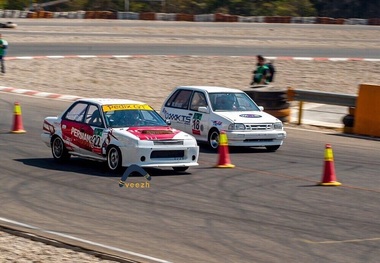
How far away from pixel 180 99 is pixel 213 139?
5.41 feet

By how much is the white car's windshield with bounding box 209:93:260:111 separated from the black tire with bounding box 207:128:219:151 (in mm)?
593

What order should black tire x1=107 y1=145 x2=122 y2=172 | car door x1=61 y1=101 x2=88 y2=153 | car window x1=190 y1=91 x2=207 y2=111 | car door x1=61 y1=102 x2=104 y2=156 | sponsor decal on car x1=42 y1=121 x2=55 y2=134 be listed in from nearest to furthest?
black tire x1=107 y1=145 x2=122 y2=172
car door x1=61 y1=102 x2=104 y2=156
car door x1=61 y1=101 x2=88 y2=153
sponsor decal on car x1=42 y1=121 x2=55 y2=134
car window x1=190 y1=91 x2=207 y2=111

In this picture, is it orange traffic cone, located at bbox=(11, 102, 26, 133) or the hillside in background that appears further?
the hillside in background

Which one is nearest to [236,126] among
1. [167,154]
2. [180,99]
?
[180,99]

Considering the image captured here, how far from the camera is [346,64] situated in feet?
123

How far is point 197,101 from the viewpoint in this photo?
61.0 feet

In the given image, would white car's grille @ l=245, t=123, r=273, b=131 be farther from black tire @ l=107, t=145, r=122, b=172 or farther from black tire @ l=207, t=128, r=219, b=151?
black tire @ l=107, t=145, r=122, b=172

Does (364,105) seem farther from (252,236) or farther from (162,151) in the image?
(252,236)

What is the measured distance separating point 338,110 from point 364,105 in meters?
4.91

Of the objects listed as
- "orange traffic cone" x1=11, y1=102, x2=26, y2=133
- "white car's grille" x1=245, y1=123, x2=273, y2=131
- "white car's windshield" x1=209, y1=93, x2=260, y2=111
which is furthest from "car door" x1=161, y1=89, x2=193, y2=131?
"orange traffic cone" x1=11, y1=102, x2=26, y2=133

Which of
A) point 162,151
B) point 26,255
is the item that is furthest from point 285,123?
point 26,255

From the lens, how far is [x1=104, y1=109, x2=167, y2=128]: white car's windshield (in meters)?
14.7

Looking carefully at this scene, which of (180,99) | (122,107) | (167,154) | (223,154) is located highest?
(122,107)

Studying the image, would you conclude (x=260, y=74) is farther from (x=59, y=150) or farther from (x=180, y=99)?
(x=59, y=150)
